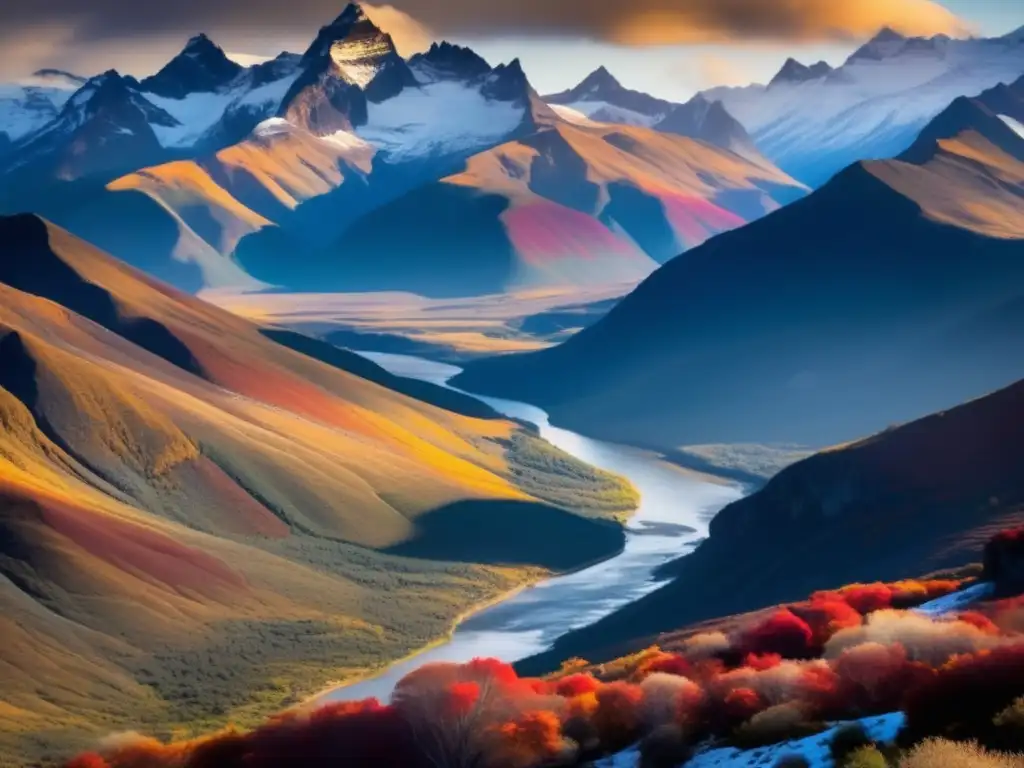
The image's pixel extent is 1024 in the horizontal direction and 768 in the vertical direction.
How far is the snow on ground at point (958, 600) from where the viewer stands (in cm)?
6450

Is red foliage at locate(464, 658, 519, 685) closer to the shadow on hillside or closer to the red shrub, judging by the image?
the red shrub

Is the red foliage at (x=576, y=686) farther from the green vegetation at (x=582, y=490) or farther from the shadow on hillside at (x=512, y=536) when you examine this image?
the green vegetation at (x=582, y=490)

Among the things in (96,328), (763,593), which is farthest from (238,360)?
(763,593)

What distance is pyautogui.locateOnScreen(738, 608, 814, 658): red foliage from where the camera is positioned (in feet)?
201

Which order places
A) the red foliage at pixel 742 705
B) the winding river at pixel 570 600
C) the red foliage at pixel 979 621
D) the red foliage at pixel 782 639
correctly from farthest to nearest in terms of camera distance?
1. the winding river at pixel 570 600
2. the red foliage at pixel 782 639
3. the red foliage at pixel 979 621
4. the red foliage at pixel 742 705

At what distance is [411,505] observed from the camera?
6526 inches

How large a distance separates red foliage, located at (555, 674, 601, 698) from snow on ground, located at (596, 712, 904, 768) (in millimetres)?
11647

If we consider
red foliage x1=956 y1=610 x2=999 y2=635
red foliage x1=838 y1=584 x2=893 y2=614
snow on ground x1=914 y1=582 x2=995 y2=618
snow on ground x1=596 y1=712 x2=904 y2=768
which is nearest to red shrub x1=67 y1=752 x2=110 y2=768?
snow on ground x1=596 y1=712 x2=904 y2=768

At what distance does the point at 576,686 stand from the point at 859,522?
62752 millimetres

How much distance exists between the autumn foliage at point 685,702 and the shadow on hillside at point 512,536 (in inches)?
3548

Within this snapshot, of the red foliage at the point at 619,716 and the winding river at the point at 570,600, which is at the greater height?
the red foliage at the point at 619,716

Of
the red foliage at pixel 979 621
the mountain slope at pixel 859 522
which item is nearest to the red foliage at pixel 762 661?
the red foliage at pixel 979 621

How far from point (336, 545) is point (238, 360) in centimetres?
5218

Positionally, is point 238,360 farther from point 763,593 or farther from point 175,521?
point 763,593
